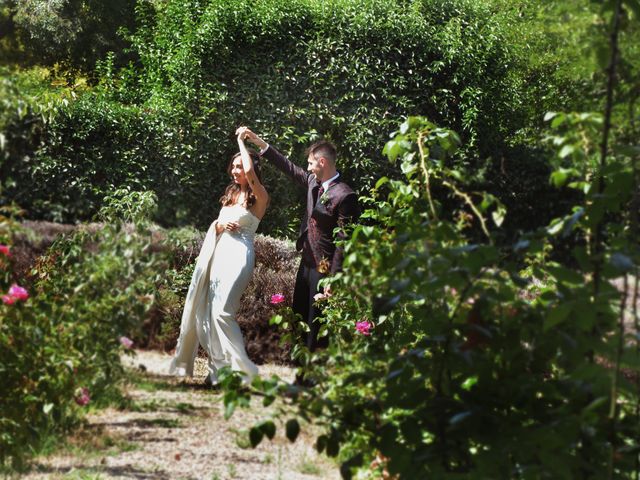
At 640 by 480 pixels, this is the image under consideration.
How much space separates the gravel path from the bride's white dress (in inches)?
26.1

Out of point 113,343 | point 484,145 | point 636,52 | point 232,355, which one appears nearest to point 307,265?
point 232,355

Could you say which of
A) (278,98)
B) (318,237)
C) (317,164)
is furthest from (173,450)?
(278,98)

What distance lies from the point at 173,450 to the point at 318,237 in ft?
5.95

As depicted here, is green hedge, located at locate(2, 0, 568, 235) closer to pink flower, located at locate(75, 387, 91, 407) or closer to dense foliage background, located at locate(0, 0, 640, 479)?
dense foliage background, located at locate(0, 0, 640, 479)

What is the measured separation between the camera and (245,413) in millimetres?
5164

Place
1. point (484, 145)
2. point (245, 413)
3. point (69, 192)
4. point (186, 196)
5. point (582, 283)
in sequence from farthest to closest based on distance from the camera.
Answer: point (484, 145) < point (186, 196) < point (69, 192) < point (245, 413) < point (582, 283)

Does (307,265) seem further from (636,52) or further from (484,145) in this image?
(484,145)

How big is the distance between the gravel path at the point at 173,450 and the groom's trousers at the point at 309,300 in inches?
24.1

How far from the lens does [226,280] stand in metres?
5.93

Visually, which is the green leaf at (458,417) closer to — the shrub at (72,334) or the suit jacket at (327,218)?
the shrub at (72,334)

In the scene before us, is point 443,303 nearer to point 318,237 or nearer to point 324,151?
point 318,237

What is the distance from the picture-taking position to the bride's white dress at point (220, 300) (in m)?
5.93

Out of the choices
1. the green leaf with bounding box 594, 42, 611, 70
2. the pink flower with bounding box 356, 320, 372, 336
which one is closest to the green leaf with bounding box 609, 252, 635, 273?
the green leaf with bounding box 594, 42, 611, 70

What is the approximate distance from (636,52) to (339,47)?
21.1 ft
